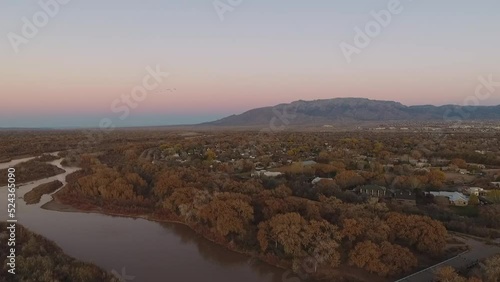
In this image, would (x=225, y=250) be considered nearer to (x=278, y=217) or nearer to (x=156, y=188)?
(x=278, y=217)

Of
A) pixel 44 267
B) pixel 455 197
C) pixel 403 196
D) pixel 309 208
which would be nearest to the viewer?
pixel 44 267

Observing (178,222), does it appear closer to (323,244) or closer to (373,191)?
(323,244)

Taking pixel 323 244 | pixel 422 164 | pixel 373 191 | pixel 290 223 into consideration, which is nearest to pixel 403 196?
pixel 373 191

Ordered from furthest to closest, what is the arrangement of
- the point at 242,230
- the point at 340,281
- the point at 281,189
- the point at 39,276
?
the point at 281,189, the point at 242,230, the point at 340,281, the point at 39,276

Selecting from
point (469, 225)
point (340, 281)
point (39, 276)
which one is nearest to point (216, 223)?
point (340, 281)

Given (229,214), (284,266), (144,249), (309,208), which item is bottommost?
(284,266)
